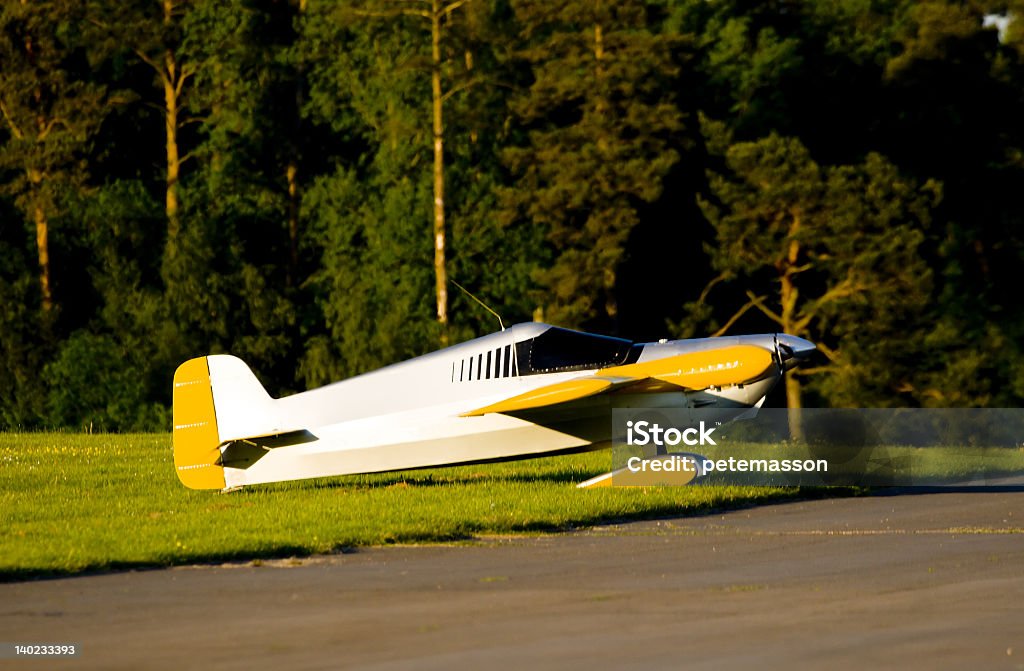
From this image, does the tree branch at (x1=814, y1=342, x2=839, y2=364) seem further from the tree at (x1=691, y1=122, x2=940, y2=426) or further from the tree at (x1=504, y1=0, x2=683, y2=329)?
the tree at (x1=504, y1=0, x2=683, y2=329)

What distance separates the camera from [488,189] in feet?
167

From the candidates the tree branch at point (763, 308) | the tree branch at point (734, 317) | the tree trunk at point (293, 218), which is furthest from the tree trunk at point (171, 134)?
the tree branch at point (763, 308)

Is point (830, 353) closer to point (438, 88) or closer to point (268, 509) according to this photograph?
point (438, 88)

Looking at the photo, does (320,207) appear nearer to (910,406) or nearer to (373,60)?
(373,60)

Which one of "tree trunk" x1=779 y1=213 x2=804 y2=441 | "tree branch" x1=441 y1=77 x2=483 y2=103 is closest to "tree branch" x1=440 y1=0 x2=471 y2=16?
"tree branch" x1=441 y1=77 x2=483 y2=103

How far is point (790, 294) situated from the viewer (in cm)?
4878

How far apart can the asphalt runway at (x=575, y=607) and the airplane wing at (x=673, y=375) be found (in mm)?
3973

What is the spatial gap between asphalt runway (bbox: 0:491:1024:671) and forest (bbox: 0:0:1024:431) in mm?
31716

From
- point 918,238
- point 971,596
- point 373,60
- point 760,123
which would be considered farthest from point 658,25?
point 971,596

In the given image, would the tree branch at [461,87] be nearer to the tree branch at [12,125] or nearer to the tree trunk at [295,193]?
the tree trunk at [295,193]

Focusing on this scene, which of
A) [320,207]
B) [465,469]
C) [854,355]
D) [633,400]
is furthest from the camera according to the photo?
[320,207]

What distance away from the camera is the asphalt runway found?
9.31 meters

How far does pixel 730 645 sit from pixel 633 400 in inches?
428

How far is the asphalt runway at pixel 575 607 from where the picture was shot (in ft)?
30.6
